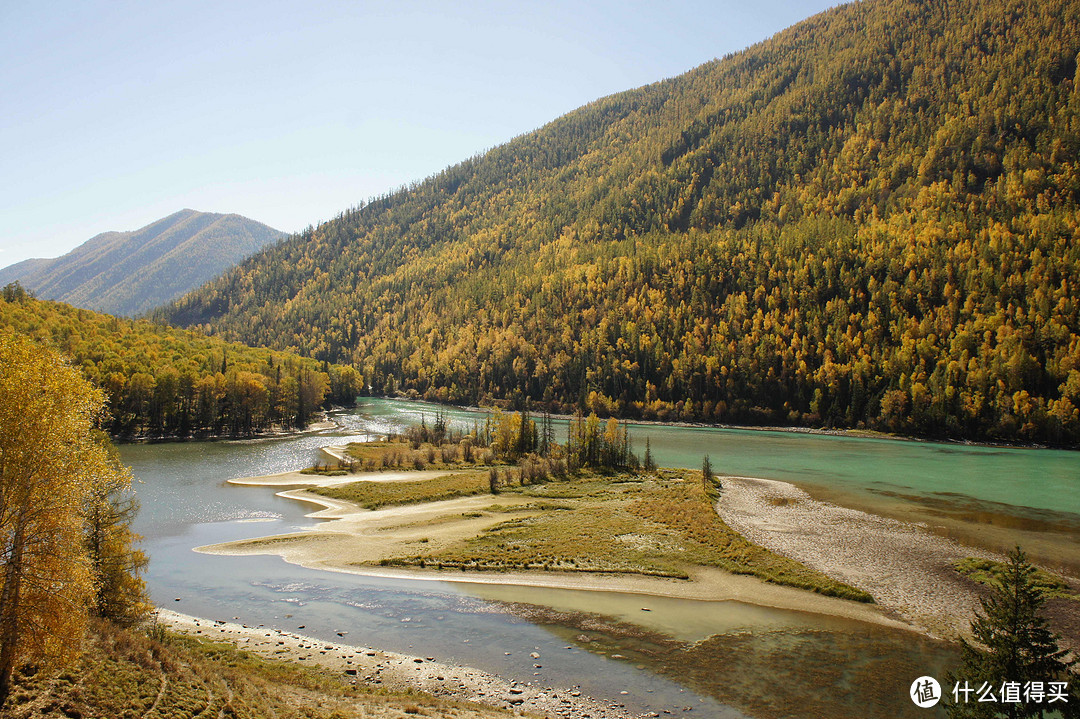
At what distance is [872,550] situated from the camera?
43.3 meters

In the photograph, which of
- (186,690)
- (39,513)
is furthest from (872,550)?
(39,513)

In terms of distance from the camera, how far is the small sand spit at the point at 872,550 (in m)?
32.7

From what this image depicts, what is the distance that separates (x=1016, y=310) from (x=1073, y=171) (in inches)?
3231

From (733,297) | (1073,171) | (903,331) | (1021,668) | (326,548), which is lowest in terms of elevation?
(326,548)

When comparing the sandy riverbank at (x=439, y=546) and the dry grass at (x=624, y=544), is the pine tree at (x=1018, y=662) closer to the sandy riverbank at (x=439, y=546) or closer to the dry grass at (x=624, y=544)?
the sandy riverbank at (x=439, y=546)

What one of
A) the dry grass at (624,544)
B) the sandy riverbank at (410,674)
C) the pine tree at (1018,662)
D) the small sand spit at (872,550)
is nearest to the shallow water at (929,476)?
the small sand spit at (872,550)

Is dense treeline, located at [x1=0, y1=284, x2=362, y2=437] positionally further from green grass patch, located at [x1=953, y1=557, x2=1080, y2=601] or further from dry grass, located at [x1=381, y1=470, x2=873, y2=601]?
green grass patch, located at [x1=953, y1=557, x2=1080, y2=601]

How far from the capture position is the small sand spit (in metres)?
32.7

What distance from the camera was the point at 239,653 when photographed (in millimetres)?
25578

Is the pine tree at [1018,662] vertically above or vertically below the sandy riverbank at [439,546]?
above

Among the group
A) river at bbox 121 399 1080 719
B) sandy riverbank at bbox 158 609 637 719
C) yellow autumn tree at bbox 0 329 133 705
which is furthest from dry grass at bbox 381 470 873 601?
yellow autumn tree at bbox 0 329 133 705

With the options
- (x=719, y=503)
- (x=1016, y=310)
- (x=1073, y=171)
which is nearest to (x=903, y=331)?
(x=1016, y=310)

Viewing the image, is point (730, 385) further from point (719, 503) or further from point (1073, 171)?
point (1073, 171)

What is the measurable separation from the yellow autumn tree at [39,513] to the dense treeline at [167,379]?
317 ft
